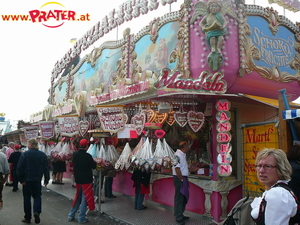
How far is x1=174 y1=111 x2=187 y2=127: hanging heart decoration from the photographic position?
7.15 metres

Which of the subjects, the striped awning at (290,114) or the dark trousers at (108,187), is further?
the dark trousers at (108,187)

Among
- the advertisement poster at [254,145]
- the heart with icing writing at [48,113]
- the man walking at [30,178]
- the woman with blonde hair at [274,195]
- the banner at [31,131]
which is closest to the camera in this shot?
the woman with blonde hair at [274,195]

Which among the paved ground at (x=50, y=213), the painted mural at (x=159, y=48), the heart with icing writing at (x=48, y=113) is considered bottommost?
the paved ground at (x=50, y=213)

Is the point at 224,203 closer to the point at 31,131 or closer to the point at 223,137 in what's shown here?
the point at 223,137

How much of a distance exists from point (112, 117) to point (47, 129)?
6.45 meters

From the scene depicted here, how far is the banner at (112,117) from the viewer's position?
24.1 ft

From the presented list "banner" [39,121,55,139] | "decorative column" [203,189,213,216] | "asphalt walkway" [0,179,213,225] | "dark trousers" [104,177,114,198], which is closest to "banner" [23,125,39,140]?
"banner" [39,121,55,139]

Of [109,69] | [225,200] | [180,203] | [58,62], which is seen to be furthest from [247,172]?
[58,62]

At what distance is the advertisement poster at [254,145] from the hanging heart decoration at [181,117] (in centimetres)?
141

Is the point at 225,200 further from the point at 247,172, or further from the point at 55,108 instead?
the point at 55,108

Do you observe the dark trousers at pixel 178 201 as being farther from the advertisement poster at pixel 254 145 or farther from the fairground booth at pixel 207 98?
the advertisement poster at pixel 254 145

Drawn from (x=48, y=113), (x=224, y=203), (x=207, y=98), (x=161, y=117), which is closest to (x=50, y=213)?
(x=161, y=117)

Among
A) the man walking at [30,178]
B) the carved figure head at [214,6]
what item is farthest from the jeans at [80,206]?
the carved figure head at [214,6]

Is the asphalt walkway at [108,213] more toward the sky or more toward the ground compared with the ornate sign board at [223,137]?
more toward the ground
